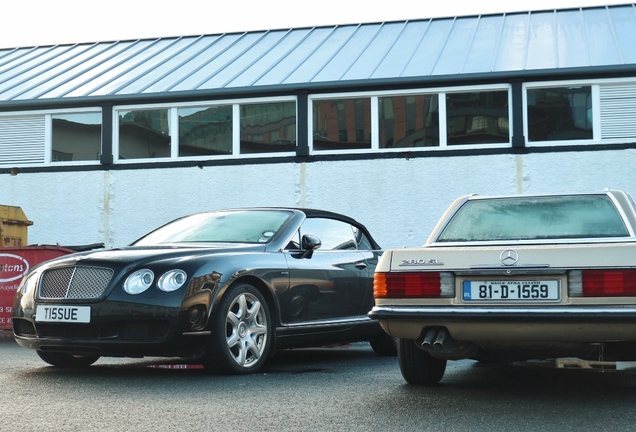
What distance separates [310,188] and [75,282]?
9178 mm

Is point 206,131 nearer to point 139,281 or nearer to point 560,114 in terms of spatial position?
point 560,114

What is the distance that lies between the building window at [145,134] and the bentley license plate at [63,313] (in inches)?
393

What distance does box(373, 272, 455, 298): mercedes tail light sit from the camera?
20.5ft

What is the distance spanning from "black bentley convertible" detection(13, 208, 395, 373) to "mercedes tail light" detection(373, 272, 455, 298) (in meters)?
1.60

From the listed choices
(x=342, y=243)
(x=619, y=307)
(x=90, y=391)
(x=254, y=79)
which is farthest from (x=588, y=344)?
(x=254, y=79)

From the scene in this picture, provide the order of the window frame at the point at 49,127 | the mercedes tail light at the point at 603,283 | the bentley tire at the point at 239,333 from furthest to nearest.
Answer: the window frame at the point at 49,127, the bentley tire at the point at 239,333, the mercedes tail light at the point at 603,283

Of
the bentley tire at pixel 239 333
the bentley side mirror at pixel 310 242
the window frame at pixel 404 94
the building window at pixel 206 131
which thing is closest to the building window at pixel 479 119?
the window frame at pixel 404 94

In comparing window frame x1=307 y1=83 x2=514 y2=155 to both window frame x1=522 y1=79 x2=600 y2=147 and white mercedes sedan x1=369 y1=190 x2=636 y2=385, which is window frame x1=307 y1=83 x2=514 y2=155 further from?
white mercedes sedan x1=369 y1=190 x2=636 y2=385

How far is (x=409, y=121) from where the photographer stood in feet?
53.9

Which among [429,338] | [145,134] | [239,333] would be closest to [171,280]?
[239,333]

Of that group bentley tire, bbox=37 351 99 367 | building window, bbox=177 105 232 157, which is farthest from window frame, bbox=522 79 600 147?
bentley tire, bbox=37 351 99 367

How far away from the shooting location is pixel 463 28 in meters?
20.5

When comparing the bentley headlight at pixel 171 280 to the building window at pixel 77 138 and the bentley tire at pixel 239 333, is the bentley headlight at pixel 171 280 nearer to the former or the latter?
the bentley tire at pixel 239 333

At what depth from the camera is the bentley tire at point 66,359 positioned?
26.8ft
